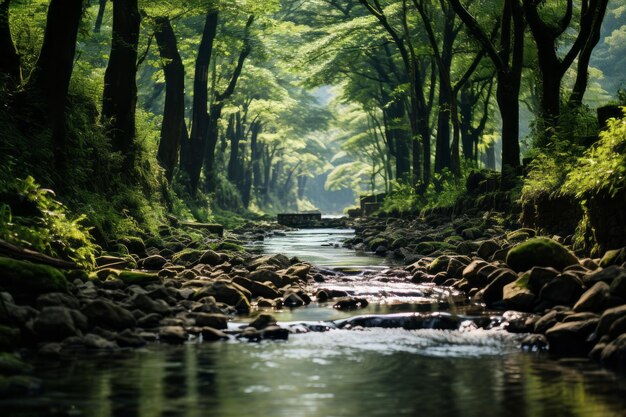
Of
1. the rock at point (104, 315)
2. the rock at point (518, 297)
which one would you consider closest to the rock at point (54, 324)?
the rock at point (104, 315)

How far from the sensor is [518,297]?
916cm

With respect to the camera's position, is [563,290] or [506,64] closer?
[563,290]

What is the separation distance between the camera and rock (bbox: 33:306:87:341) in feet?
23.8

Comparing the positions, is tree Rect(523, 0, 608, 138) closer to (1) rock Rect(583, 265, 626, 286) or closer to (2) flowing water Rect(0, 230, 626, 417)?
(1) rock Rect(583, 265, 626, 286)

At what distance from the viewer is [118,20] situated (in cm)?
1794

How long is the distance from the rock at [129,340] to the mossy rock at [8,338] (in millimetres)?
904

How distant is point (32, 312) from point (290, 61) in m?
27.5

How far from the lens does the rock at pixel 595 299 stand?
304 inches

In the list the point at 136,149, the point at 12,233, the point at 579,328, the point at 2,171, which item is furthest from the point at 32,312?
the point at 136,149

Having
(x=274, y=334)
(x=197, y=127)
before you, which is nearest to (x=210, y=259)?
(x=274, y=334)

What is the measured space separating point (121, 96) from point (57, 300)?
9.98 meters

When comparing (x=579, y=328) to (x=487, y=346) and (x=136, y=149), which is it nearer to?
(x=487, y=346)

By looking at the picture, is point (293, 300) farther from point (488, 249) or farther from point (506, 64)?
point (506, 64)

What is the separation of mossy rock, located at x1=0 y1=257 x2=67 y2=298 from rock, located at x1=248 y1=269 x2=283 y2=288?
11.7ft
